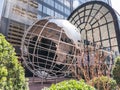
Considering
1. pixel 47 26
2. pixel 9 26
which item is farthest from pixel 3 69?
pixel 9 26

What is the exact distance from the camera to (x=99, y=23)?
1900cm

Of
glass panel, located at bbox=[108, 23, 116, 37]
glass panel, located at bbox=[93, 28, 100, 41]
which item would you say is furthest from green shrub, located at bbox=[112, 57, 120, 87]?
glass panel, located at bbox=[93, 28, 100, 41]

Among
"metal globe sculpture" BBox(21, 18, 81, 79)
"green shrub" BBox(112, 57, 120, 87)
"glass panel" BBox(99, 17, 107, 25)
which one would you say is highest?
"glass panel" BBox(99, 17, 107, 25)

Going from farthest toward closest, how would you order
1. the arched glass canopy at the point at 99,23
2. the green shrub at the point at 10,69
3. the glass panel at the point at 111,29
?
1. the glass panel at the point at 111,29
2. the arched glass canopy at the point at 99,23
3. the green shrub at the point at 10,69

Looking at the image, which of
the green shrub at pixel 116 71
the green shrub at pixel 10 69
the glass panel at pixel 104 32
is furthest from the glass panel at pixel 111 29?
the green shrub at pixel 10 69

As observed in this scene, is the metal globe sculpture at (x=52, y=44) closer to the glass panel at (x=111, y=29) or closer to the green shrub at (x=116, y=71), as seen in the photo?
the green shrub at (x=116, y=71)

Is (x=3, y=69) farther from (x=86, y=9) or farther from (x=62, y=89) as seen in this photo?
(x=86, y=9)

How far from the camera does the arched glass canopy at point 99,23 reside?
17375 millimetres

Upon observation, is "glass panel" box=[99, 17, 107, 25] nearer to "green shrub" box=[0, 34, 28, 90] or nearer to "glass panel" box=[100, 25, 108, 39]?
"glass panel" box=[100, 25, 108, 39]

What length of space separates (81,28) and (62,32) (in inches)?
449

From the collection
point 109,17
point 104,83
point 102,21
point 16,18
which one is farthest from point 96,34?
point 104,83

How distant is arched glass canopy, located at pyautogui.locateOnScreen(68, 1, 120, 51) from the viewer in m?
17.4

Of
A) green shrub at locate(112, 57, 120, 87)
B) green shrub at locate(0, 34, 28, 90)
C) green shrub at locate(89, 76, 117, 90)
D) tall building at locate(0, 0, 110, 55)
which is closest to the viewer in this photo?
green shrub at locate(0, 34, 28, 90)

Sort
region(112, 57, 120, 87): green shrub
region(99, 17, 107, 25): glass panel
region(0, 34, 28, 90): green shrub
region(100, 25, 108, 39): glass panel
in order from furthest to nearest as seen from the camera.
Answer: region(100, 25, 108, 39): glass panel
region(99, 17, 107, 25): glass panel
region(112, 57, 120, 87): green shrub
region(0, 34, 28, 90): green shrub
